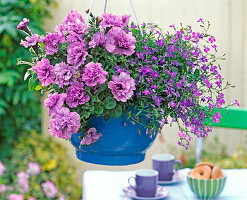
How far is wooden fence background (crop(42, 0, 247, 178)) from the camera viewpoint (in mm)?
3143

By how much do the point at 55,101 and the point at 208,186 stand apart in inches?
29.4

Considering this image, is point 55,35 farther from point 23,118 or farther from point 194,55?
point 23,118

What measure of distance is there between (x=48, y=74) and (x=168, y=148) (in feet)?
8.36

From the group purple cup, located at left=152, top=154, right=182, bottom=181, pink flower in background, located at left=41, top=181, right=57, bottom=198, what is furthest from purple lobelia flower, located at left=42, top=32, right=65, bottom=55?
pink flower in background, located at left=41, top=181, right=57, bottom=198

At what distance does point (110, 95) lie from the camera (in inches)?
34.2

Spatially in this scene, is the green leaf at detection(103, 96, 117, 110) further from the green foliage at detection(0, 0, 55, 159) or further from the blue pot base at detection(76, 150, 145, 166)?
the green foliage at detection(0, 0, 55, 159)

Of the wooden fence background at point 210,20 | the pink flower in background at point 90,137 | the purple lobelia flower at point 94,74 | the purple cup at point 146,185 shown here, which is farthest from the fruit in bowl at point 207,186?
the wooden fence background at point 210,20

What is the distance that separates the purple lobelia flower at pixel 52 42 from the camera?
0.88 metres

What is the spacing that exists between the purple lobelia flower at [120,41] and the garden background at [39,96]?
1.69 m

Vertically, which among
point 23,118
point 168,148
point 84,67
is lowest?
point 168,148

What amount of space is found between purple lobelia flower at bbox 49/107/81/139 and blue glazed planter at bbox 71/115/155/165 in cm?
10

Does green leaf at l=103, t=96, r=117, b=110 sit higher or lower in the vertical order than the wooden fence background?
lower

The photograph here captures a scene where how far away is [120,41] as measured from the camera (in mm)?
862

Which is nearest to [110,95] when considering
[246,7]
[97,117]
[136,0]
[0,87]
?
[97,117]
